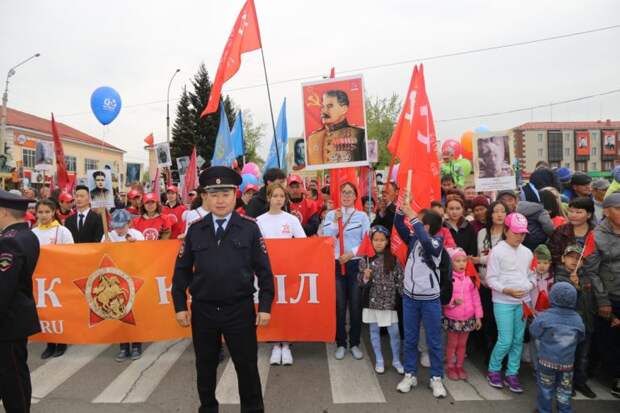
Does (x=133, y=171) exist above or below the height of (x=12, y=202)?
above

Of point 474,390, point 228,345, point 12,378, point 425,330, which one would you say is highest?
point 228,345

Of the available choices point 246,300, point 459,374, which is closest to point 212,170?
point 246,300

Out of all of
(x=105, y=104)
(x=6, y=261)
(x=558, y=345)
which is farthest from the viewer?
(x=105, y=104)

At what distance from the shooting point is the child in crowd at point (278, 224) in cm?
486

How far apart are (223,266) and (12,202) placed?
5.46ft

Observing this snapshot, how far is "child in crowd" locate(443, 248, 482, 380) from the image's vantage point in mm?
4254

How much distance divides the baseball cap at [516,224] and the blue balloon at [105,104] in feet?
29.0

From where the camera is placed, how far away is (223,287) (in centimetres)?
309

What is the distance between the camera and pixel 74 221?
6.20 metres

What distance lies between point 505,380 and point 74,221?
19.6 ft

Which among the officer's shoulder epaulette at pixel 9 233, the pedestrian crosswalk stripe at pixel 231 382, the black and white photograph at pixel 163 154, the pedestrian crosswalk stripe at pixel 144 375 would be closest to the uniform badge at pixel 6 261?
the officer's shoulder epaulette at pixel 9 233

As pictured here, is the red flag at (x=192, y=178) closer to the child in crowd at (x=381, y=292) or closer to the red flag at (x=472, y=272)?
the child in crowd at (x=381, y=292)

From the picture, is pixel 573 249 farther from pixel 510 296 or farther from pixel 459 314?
pixel 459 314

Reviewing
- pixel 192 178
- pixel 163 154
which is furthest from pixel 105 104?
pixel 163 154
